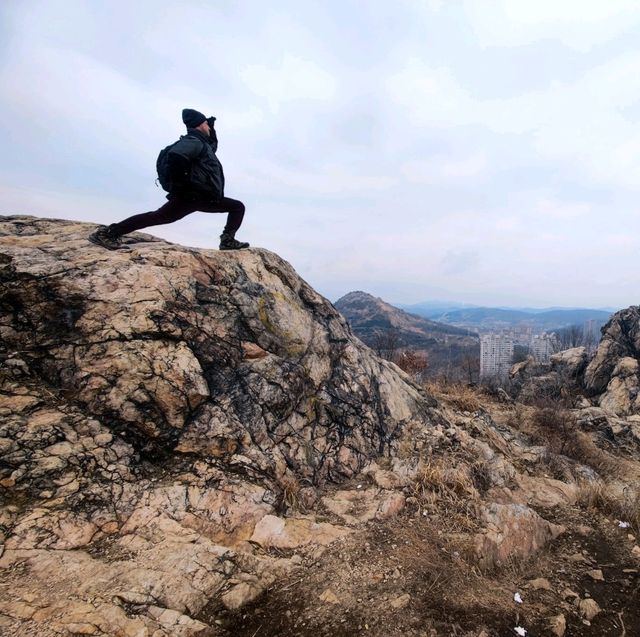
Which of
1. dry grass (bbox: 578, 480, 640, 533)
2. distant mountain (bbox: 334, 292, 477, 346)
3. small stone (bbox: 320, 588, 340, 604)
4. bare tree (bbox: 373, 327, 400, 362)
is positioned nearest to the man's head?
small stone (bbox: 320, 588, 340, 604)

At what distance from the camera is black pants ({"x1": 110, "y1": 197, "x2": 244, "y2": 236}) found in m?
5.73

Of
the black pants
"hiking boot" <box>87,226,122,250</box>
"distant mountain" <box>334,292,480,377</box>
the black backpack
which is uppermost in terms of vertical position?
the black backpack

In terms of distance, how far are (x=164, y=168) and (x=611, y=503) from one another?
8.30m

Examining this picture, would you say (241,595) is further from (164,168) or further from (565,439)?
(565,439)

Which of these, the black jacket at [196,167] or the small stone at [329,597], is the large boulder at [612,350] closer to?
the small stone at [329,597]

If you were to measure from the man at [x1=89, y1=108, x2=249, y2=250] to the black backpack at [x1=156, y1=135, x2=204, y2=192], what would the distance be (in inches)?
1.5

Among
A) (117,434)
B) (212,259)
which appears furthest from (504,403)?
(117,434)

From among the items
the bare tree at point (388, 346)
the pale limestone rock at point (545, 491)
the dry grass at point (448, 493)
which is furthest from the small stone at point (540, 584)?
the bare tree at point (388, 346)

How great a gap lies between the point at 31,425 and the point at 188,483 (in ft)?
6.09

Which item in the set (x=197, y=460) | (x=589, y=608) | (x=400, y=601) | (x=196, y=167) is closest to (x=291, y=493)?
(x=197, y=460)

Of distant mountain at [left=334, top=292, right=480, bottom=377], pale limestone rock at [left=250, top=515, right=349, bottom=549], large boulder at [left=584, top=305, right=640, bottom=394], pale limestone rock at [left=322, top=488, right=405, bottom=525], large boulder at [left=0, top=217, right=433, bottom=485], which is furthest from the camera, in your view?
distant mountain at [left=334, top=292, right=480, bottom=377]

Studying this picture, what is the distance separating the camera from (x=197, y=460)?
15.2 feet

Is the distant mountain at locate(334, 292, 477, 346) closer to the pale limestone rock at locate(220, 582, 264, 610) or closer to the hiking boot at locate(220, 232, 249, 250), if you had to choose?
the hiking boot at locate(220, 232, 249, 250)

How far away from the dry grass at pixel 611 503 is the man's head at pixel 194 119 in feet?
26.9
